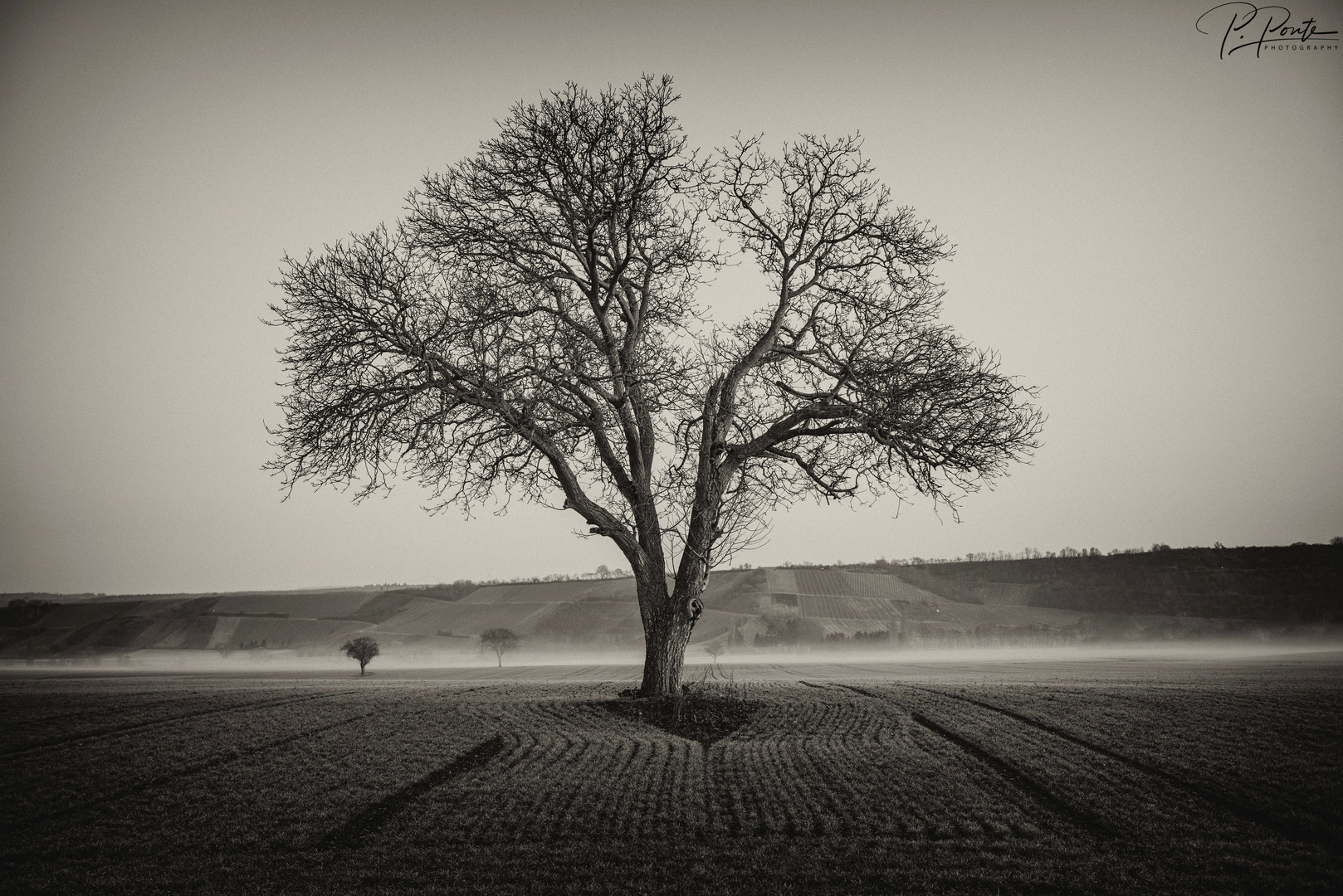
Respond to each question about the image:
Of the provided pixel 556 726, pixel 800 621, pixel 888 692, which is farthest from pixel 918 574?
pixel 556 726

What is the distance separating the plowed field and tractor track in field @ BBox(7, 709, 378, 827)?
0.19 feet

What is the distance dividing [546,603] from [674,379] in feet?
356

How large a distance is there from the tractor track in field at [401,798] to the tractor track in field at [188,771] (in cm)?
358

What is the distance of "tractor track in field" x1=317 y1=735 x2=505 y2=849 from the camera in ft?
26.2

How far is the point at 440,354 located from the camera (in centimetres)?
1334

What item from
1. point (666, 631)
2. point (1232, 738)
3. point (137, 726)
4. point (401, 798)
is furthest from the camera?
point (666, 631)

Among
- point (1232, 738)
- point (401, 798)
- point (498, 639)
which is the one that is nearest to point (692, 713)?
point (401, 798)

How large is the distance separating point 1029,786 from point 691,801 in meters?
4.50

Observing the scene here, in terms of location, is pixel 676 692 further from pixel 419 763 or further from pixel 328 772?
pixel 328 772

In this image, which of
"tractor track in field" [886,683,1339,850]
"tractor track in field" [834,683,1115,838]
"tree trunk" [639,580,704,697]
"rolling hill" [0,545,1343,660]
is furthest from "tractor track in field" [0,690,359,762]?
"rolling hill" [0,545,1343,660]

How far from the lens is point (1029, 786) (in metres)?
9.27

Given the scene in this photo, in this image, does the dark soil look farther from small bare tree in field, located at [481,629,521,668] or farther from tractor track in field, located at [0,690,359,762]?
small bare tree in field, located at [481,629,521,668]

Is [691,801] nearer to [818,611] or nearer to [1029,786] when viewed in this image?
[1029,786]

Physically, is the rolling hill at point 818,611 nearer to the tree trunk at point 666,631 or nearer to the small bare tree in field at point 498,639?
the small bare tree in field at point 498,639
